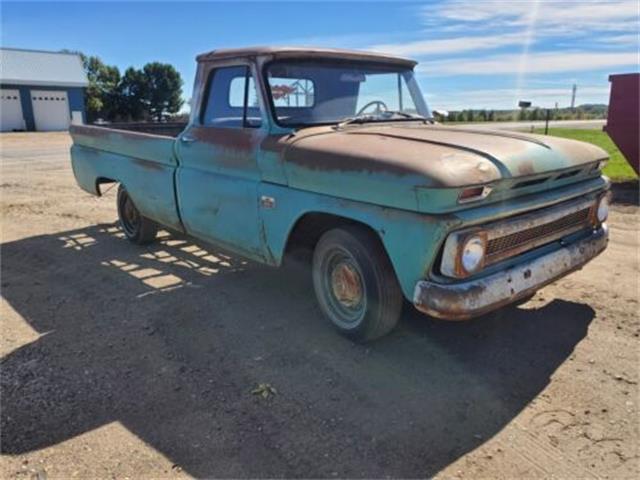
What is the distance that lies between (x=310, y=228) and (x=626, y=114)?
849 cm

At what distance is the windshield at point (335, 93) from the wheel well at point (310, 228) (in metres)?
0.77

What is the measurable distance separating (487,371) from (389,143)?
156cm

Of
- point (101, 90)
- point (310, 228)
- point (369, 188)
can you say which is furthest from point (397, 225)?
point (101, 90)

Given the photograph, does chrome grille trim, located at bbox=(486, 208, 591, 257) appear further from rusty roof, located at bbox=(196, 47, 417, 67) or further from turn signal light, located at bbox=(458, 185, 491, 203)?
rusty roof, located at bbox=(196, 47, 417, 67)

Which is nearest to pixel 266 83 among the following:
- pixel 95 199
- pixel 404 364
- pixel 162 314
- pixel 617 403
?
pixel 162 314

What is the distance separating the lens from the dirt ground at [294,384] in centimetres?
269


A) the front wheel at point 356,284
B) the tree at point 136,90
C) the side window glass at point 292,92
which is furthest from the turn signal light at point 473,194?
the tree at point 136,90

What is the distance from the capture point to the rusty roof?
421 centimetres

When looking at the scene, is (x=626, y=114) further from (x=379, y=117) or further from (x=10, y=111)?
(x=10, y=111)

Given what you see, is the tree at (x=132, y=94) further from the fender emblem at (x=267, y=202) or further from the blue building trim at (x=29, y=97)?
the fender emblem at (x=267, y=202)

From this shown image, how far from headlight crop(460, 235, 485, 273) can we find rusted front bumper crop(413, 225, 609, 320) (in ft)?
0.30

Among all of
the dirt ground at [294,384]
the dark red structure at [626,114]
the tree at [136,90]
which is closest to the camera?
the dirt ground at [294,384]

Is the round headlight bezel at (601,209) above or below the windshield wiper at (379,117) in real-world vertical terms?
below

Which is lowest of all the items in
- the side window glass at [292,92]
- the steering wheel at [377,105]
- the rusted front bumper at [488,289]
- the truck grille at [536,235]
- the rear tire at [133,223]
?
the rear tire at [133,223]
